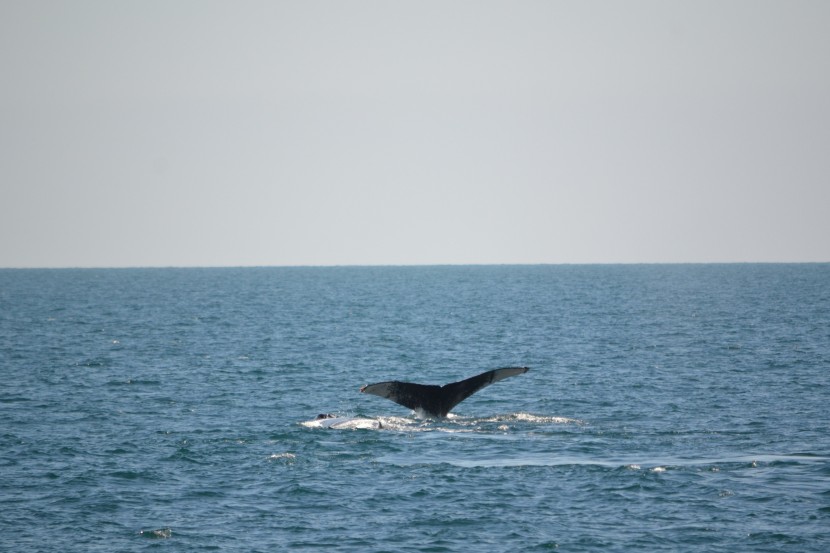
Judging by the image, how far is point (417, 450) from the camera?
92.3 ft

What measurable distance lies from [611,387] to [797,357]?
14.2m

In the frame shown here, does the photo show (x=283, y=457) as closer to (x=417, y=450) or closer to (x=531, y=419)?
(x=417, y=450)

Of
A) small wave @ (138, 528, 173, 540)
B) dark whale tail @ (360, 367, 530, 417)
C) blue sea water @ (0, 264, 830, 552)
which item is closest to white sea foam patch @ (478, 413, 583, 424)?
blue sea water @ (0, 264, 830, 552)

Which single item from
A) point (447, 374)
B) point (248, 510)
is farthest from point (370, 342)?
point (248, 510)

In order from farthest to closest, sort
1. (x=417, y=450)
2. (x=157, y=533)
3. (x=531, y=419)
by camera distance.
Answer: (x=531, y=419) → (x=417, y=450) → (x=157, y=533)

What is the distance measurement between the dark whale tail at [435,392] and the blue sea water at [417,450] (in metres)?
0.55

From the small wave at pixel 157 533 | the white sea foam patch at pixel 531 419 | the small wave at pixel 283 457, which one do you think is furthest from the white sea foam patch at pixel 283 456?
the white sea foam patch at pixel 531 419

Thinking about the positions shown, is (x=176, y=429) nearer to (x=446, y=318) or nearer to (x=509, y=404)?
(x=509, y=404)

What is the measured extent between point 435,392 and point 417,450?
137 inches

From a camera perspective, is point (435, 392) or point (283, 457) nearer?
point (283, 457)

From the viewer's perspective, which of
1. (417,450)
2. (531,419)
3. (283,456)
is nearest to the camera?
(283,456)

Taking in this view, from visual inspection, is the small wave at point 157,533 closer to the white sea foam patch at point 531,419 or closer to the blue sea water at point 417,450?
the blue sea water at point 417,450

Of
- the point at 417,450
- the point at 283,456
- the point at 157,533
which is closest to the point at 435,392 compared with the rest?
the point at 417,450

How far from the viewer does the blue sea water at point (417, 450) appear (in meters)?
21.2
